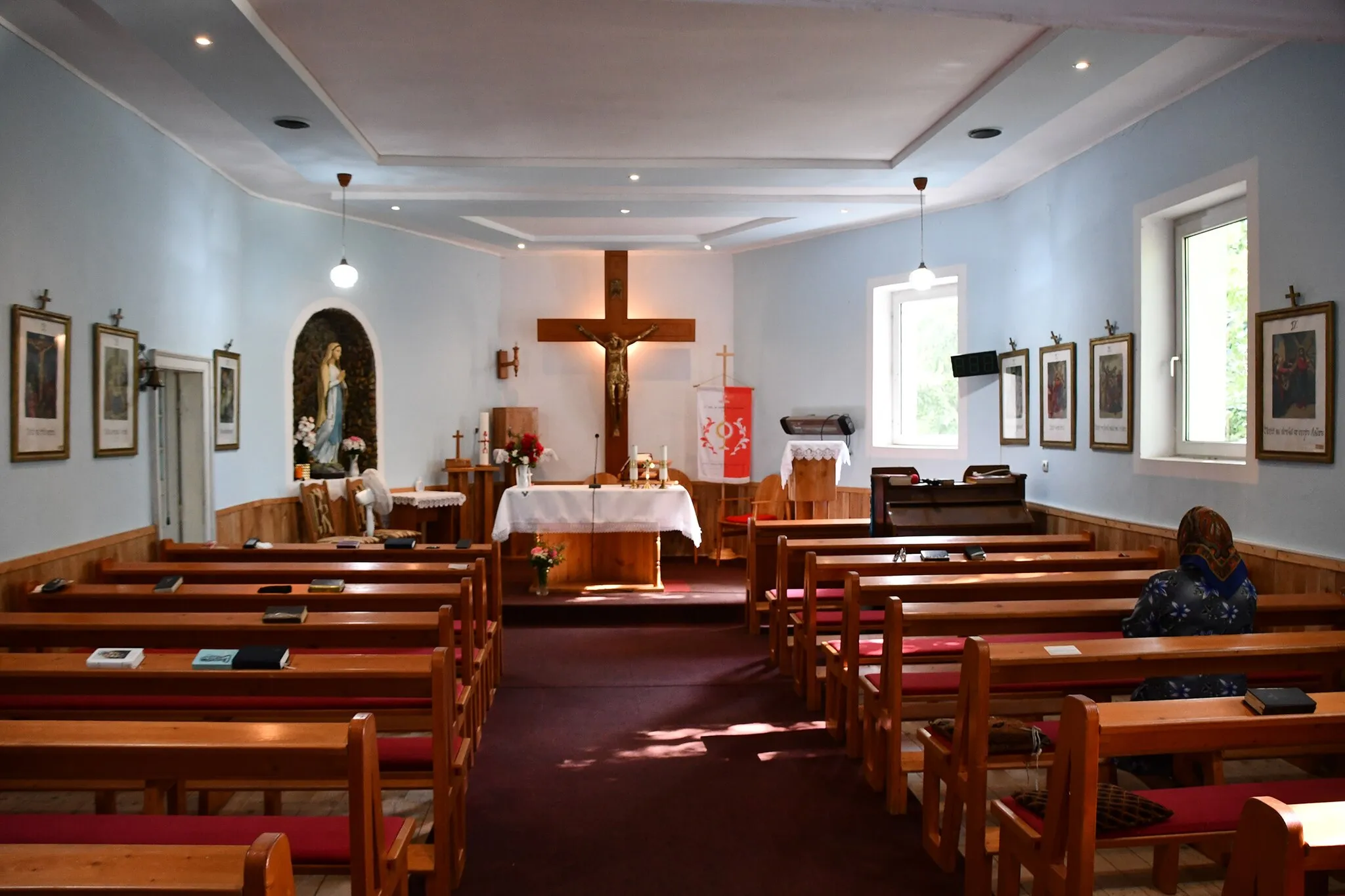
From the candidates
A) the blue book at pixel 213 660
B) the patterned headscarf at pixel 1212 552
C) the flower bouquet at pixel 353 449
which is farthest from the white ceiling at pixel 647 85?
the blue book at pixel 213 660

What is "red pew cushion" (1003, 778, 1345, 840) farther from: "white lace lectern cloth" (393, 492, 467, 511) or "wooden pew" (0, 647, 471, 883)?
"white lace lectern cloth" (393, 492, 467, 511)

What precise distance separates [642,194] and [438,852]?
19.6 ft

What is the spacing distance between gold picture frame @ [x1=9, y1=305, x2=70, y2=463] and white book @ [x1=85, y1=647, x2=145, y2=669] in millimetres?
2261

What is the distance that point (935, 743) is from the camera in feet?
10.7

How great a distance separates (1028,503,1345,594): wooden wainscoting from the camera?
4.38m

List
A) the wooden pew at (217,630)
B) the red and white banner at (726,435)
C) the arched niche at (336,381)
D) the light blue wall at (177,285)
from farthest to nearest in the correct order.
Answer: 1. the red and white banner at (726,435)
2. the arched niche at (336,381)
3. the light blue wall at (177,285)
4. the wooden pew at (217,630)

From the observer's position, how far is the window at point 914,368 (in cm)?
889

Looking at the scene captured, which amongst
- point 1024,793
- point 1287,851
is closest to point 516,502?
point 1024,793

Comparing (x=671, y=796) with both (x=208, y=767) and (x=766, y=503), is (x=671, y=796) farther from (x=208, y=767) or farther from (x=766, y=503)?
(x=766, y=503)

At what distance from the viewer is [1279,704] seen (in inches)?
89.8

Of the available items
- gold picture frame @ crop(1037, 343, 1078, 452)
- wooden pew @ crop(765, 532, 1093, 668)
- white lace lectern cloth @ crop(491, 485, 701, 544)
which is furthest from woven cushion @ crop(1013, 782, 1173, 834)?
white lace lectern cloth @ crop(491, 485, 701, 544)

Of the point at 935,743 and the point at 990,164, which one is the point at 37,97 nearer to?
the point at 935,743

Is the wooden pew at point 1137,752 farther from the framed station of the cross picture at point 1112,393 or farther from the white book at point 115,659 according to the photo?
the framed station of the cross picture at point 1112,393

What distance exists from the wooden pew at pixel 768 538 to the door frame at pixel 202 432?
12.2 ft
